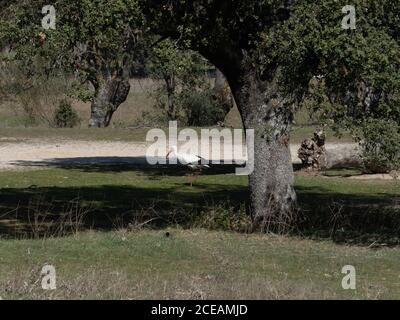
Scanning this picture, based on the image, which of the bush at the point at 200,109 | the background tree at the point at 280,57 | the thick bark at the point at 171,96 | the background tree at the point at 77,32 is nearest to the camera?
the background tree at the point at 280,57

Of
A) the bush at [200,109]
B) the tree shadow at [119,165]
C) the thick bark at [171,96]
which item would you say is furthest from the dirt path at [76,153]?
the bush at [200,109]

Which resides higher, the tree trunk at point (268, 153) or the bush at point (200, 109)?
the bush at point (200, 109)

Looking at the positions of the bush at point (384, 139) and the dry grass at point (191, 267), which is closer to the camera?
the dry grass at point (191, 267)

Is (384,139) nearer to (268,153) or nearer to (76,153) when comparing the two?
(268,153)

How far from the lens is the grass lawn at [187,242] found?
9742mm

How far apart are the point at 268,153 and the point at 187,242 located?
2.34 m

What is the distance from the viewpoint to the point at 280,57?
43.8ft

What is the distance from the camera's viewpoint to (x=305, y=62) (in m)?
13.0

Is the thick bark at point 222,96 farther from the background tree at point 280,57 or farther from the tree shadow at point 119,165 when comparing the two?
the background tree at point 280,57

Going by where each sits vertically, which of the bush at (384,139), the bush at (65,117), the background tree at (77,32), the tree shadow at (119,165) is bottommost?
the tree shadow at (119,165)

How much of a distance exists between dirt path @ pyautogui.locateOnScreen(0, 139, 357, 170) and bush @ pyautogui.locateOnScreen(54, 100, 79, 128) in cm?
679

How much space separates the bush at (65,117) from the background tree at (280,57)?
2284 centimetres

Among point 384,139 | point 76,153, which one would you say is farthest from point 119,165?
point 384,139

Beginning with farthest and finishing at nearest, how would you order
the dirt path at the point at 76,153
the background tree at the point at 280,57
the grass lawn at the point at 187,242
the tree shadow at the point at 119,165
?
the dirt path at the point at 76,153, the tree shadow at the point at 119,165, the background tree at the point at 280,57, the grass lawn at the point at 187,242
